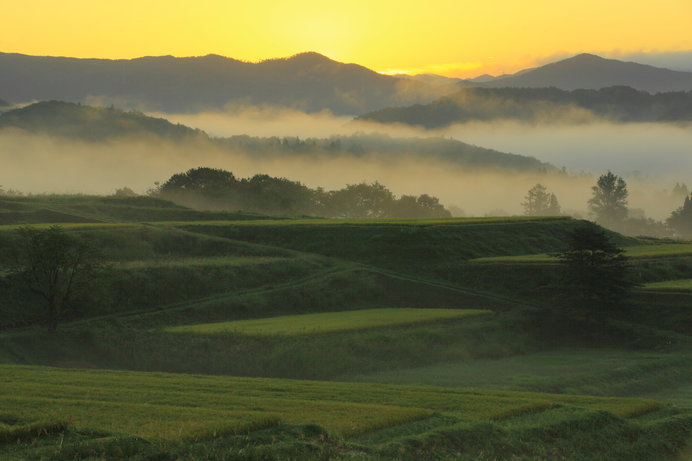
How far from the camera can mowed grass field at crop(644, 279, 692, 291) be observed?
6194 cm

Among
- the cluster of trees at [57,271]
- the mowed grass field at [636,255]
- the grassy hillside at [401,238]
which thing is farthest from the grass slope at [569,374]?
the grassy hillside at [401,238]

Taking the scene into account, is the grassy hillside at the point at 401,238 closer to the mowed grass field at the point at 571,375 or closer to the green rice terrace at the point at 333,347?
the green rice terrace at the point at 333,347

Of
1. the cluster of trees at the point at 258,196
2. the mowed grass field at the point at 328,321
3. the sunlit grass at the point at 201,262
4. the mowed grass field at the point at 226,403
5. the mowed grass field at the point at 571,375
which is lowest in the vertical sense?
the mowed grass field at the point at 571,375

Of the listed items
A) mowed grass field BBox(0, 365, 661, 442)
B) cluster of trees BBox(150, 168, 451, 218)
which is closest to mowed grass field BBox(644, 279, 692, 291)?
mowed grass field BBox(0, 365, 661, 442)

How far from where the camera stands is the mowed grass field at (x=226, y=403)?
24.2m

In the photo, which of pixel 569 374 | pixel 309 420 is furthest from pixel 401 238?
pixel 309 420

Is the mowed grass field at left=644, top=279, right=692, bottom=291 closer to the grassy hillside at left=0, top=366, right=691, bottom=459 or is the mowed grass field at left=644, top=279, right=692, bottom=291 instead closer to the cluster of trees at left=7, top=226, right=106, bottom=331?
the grassy hillside at left=0, top=366, right=691, bottom=459

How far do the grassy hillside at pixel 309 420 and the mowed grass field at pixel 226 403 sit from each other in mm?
44

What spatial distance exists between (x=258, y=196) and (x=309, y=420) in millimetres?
126401

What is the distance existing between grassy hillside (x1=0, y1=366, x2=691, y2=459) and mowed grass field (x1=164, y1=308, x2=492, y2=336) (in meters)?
15.8

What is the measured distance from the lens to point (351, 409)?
91.8 ft

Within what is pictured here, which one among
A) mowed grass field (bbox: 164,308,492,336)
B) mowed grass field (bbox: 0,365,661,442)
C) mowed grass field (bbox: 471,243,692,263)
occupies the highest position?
mowed grass field (bbox: 471,243,692,263)

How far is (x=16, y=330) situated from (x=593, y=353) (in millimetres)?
36073

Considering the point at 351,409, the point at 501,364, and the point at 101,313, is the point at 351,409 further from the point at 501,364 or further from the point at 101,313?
the point at 101,313
